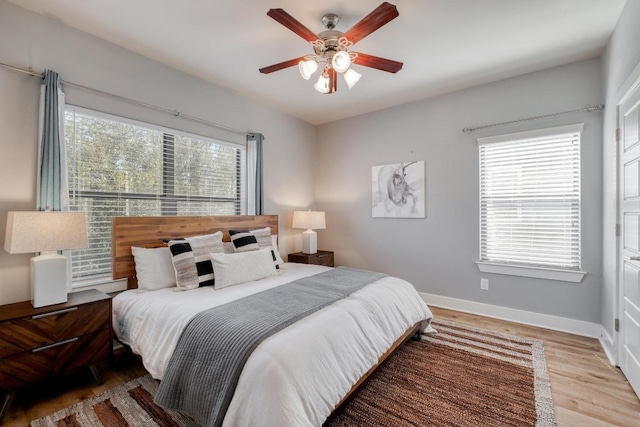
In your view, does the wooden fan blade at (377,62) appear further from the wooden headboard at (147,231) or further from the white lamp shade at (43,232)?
the white lamp shade at (43,232)

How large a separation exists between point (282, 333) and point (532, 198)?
3.09 m

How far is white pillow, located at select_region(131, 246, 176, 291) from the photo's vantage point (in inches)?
100

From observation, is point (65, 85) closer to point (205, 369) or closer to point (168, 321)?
point (168, 321)

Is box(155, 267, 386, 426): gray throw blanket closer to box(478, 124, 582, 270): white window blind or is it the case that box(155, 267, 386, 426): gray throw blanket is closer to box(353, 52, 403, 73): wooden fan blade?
box(353, 52, 403, 73): wooden fan blade

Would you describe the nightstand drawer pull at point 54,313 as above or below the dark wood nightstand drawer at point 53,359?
above

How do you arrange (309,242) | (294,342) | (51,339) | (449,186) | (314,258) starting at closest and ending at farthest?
(294,342), (51,339), (449,186), (314,258), (309,242)

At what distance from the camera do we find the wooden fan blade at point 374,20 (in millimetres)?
1698

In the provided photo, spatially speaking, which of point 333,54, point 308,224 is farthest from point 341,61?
point 308,224

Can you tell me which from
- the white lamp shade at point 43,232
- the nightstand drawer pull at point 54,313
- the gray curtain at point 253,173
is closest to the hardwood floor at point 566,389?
the nightstand drawer pull at point 54,313

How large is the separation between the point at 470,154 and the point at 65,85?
13.4 ft

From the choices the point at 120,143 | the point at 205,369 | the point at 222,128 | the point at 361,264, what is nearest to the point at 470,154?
the point at 361,264

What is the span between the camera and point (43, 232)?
2.00 metres

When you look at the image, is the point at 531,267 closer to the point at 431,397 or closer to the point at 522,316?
the point at 522,316

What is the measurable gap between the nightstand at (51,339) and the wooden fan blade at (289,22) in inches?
90.3
